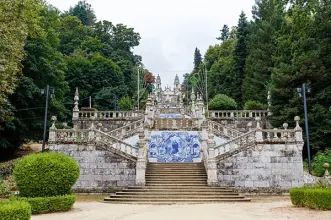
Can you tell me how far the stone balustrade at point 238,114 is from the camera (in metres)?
30.3

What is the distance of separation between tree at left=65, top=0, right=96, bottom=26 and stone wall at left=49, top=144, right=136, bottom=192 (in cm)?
7929

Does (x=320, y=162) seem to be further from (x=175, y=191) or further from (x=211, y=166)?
(x=175, y=191)

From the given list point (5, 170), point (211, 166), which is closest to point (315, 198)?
point (211, 166)

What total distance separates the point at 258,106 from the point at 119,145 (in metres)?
17.6

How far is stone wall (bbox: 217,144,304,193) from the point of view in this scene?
18.3 m

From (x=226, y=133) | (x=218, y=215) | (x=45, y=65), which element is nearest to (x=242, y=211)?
(x=218, y=215)

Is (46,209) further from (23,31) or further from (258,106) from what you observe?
(258,106)

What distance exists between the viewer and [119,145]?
19.1 meters

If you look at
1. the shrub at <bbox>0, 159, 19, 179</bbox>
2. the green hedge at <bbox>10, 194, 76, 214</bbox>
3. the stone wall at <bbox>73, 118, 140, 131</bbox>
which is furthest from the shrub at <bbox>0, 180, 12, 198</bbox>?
the stone wall at <bbox>73, 118, 140, 131</bbox>

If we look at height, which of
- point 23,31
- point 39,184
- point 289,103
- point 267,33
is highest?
point 267,33

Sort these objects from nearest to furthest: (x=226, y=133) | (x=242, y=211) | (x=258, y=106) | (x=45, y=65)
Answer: (x=242, y=211) → (x=226, y=133) → (x=45, y=65) → (x=258, y=106)

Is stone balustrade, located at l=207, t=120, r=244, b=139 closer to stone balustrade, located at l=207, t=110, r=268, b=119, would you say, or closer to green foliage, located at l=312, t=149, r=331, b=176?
green foliage, located at l=312, t=149, r=331, b=176

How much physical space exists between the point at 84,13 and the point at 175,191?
8602 cm

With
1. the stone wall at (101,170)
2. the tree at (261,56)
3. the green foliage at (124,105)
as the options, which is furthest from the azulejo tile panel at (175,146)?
the green foliage at (124,105)
